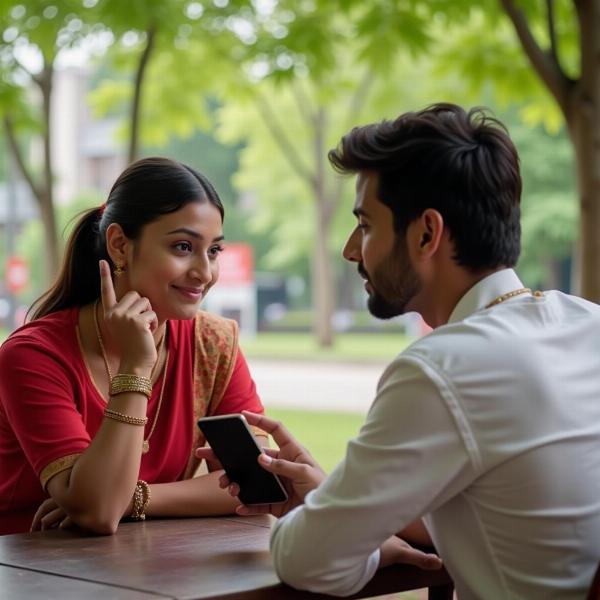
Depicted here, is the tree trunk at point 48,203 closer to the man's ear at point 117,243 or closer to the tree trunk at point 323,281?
the man's ear at point 117,243

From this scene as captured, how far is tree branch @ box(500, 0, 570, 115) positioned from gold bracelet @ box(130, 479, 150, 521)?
309 centimetres

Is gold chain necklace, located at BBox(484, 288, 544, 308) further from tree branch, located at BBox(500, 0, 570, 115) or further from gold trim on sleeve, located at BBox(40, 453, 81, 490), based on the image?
tree branch, located at BBox(500, 0, 570, 115)

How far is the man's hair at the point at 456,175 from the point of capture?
204 centimetres

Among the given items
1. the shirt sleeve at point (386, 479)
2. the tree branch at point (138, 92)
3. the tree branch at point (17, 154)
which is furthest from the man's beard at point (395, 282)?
the tree branch at point (17, 154)

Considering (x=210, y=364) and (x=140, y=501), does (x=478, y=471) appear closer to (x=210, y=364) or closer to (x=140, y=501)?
(x=140, y=501)

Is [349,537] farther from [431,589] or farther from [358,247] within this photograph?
[431,589]

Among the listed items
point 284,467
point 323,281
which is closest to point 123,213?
point 284,467

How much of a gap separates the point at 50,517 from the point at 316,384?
539 inches

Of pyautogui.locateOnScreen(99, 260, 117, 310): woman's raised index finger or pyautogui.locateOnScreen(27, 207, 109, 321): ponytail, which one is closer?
pyautogui.locateOnScreen(99, 260, 117, 310): woman's raised index finger

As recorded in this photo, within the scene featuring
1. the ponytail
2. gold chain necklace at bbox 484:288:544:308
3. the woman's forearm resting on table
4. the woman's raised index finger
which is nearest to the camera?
gold chain necklace at bbox 484:288:544:308

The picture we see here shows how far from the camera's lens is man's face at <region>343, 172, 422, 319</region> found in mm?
2100

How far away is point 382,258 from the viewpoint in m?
2.12

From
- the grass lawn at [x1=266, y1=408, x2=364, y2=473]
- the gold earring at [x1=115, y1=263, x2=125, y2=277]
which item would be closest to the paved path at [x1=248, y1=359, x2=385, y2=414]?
the grass lawn at [x1=266, y1=408, x2=364, y2=473]

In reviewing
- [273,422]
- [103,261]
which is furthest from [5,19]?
[273,422]
